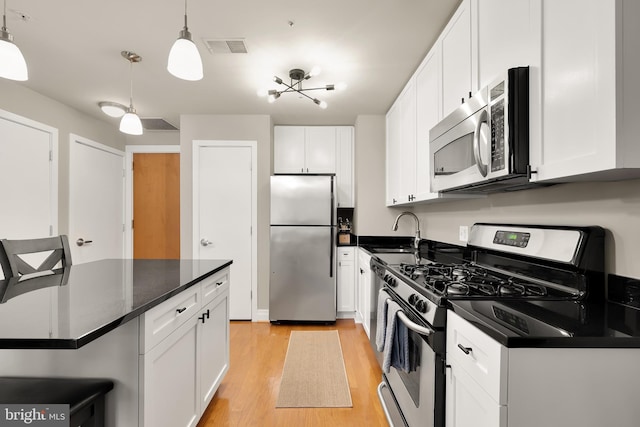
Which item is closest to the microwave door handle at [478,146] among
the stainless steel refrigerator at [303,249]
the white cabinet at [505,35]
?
the white cabinet at [505,35]

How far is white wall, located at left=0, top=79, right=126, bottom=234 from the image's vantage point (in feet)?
9.42

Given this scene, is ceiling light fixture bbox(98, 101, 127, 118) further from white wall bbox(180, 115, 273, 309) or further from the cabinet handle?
the cabinet handle

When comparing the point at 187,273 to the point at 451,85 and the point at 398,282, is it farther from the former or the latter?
the point at 451,85

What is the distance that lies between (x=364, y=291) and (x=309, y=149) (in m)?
1.94

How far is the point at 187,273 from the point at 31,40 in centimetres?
209

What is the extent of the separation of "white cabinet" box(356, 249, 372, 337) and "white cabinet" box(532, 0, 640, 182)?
6.57 ft

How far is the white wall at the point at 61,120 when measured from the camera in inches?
113

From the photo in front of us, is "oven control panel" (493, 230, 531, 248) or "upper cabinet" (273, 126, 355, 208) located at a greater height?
"upper cabinet" (273, 126, 355, 208)

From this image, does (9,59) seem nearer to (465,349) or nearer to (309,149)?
(465,349)

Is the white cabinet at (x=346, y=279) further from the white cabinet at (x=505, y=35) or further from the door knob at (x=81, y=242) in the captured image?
the door knob at (x=81, y=242)

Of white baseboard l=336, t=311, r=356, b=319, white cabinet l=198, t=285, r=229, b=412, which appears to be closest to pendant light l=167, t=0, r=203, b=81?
white cabinet l=198, t=285, r=229, b=412

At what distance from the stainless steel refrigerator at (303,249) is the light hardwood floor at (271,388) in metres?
0.35

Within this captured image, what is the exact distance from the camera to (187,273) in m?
1.74

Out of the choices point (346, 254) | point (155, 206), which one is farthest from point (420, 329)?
point (155, 206)
